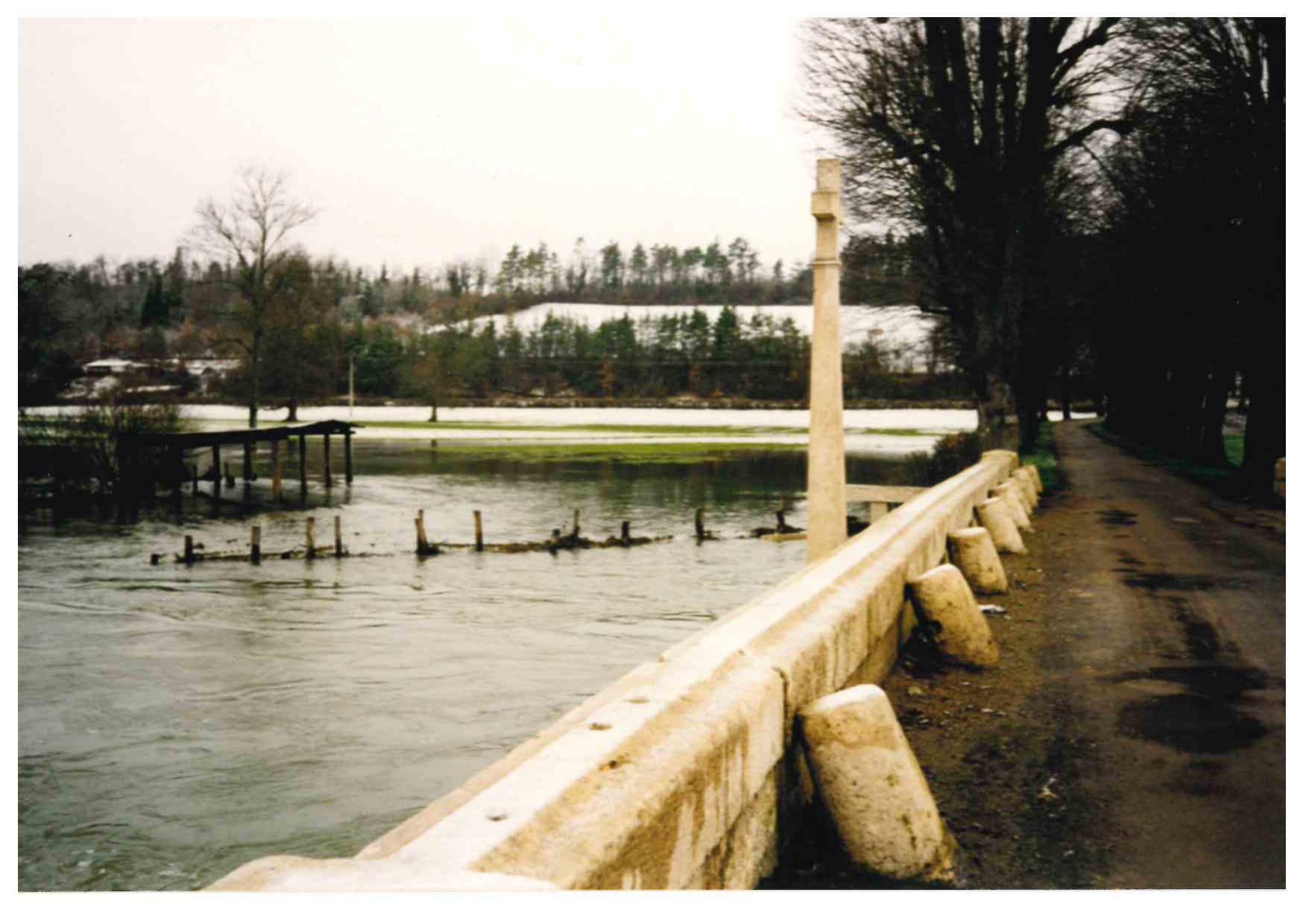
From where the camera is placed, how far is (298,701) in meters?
16.8

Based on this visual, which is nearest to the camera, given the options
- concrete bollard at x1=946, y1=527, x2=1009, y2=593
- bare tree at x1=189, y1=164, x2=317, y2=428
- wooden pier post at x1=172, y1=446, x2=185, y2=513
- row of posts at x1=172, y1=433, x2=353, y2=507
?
concrete bollard at x1=946, y1=527, x2=1009, y2=593

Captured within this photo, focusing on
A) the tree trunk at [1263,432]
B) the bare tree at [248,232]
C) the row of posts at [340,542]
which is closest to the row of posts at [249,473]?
the bare tree at [248,232]

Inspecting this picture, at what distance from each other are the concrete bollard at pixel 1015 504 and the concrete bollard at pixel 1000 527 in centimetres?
107

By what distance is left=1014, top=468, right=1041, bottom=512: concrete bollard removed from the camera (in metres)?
15.9

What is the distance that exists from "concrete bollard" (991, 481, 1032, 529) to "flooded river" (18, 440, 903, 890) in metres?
6.06

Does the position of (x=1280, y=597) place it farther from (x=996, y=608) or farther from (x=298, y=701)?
(x=298, y=701)

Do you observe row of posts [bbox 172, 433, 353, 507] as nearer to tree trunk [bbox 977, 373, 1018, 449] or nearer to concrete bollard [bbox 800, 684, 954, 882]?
tree trunk [bbox 977, 373, 1018, 449]

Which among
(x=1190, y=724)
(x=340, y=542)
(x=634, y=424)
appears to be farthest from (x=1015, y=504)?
(x=634, y=424)

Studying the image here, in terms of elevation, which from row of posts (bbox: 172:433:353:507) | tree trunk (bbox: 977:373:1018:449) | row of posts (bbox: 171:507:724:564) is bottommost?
row of posts (bbox: 171:507:724:564)

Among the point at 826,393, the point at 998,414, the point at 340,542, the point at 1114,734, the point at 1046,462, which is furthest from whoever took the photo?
the point at 340,542

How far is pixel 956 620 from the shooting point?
6.66 meters

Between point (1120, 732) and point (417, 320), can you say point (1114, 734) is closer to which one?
point (1120, 732)

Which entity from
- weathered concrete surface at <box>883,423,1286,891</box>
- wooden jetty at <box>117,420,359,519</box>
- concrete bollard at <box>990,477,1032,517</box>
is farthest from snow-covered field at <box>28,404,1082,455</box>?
weathered concrete surface at <box>883,423,1286,891</box>

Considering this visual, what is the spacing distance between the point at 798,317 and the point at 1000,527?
107292 millimetres
